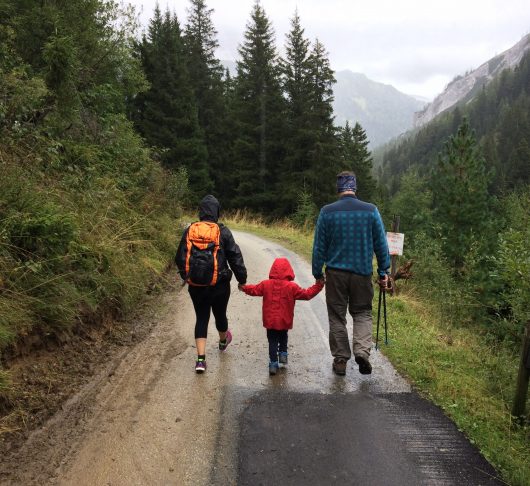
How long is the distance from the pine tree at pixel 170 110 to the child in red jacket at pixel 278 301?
75.1 feet

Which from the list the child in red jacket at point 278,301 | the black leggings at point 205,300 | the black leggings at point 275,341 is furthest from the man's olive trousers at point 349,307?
the black leggings at point 205,300

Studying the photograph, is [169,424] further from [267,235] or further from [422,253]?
[267,235]

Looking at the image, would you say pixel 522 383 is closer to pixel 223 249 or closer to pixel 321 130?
pixel 223 249

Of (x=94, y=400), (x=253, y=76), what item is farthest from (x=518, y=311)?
(x=253, y=76)

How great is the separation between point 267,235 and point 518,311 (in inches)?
457

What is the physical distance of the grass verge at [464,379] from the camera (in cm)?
348

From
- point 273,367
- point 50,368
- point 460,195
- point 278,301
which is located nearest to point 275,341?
point 273,367

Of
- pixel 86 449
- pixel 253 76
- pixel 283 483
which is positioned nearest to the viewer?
pixel 283 483

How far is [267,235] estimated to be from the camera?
59.3ft

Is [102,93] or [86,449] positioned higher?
[102,93]

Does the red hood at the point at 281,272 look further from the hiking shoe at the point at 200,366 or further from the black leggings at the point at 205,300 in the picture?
the hiking shoe at the point at 200,366

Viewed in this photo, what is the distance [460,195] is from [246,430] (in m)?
25.6

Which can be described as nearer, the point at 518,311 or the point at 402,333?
the point at 402,333

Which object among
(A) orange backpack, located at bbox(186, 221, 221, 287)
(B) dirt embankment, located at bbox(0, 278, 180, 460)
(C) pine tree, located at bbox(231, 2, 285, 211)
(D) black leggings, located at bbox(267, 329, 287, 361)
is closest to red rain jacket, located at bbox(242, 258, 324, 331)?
(D) black leggings, located at bbox(267, 329, 287, 361)
